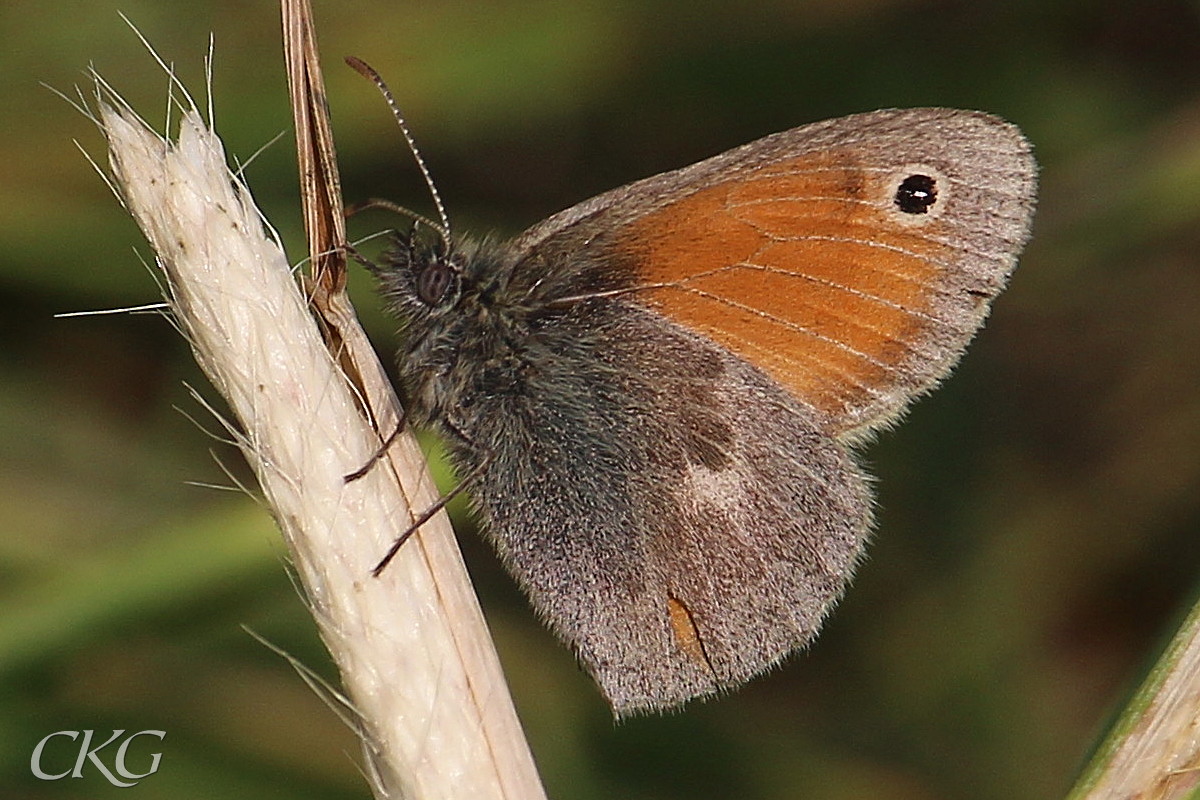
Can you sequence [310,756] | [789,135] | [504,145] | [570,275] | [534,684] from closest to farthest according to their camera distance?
[789,135]
[570,275]
[310,756]
[534,684]
[504,145]

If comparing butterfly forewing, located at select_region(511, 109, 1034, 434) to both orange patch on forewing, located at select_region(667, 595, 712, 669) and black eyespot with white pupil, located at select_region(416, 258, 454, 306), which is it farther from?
orange patch on forewing, located at select_region(667, 595, 712, 669)

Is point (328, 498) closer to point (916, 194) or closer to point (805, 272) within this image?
point (805, 272)

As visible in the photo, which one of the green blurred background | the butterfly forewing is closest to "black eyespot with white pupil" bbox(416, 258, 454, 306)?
the butterfly forewing

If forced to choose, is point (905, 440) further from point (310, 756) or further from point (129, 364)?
point (129, 364)

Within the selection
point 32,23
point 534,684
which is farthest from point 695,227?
point 32,23

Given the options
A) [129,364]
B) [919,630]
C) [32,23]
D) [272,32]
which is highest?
[272,32]

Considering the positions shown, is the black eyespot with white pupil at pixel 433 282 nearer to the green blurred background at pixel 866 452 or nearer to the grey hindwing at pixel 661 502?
the grey hindwing at pixel 661 502

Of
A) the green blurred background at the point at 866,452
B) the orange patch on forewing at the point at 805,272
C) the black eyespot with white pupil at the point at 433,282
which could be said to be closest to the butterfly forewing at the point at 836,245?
the orange patch on forewing at the point at 805,272
